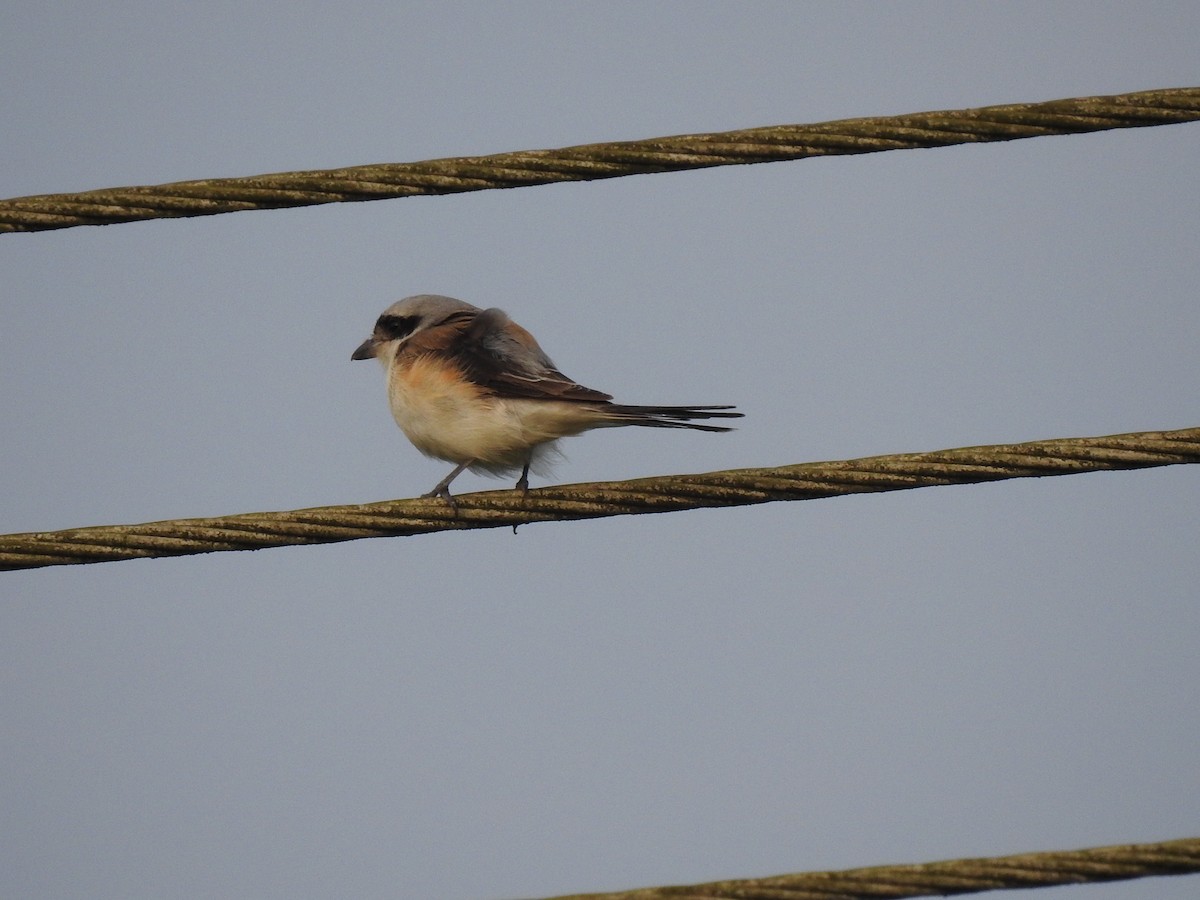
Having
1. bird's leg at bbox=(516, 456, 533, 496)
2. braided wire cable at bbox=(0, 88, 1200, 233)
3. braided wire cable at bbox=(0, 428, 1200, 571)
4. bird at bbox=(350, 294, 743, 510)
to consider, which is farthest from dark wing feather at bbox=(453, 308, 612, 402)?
braided wire cable at bbox=(0, 88, 1200, 233)

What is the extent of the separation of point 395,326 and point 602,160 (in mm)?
3352

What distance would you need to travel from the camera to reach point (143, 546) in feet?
13.4

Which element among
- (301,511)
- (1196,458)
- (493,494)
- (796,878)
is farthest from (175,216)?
(1196,458)

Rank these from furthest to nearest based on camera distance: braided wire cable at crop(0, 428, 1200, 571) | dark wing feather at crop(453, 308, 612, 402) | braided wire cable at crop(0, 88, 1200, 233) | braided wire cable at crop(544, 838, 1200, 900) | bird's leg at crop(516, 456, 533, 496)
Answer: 1. bird's leg at crop(516, 456, 533, 496)
2. dark wing feather at crop(453, 308, 612, 402)
3. braided wire cable at crop(0, 88, 1200, 233)
4. braided wire cable at crop(0, 428, 1200, 571)
5. braided wire cable at crop(544, 838, 1200, 900)

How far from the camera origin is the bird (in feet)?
20.0

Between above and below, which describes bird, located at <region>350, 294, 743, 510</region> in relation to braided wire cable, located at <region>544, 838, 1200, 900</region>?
above

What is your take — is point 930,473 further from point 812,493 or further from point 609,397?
point 609,397

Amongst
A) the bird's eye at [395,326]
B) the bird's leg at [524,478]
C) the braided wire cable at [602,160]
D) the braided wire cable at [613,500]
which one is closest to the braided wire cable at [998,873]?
the braided wire cable at [613,500]

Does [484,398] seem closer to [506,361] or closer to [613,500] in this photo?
[506,361]

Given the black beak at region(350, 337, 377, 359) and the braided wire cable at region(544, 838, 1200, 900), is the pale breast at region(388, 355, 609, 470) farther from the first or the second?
the braided wire cable at region(544, 838, 1200, 900)

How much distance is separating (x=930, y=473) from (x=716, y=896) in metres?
1.31

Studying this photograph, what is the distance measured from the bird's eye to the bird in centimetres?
30

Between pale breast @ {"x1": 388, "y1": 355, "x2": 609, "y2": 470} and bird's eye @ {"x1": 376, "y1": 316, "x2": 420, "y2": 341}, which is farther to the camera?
bird's eye @ {"x1": 376, "y1": 316, "x2": 420, "y2": 341}

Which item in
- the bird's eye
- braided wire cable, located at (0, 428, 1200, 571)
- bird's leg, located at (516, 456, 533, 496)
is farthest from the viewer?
the bird's eye
